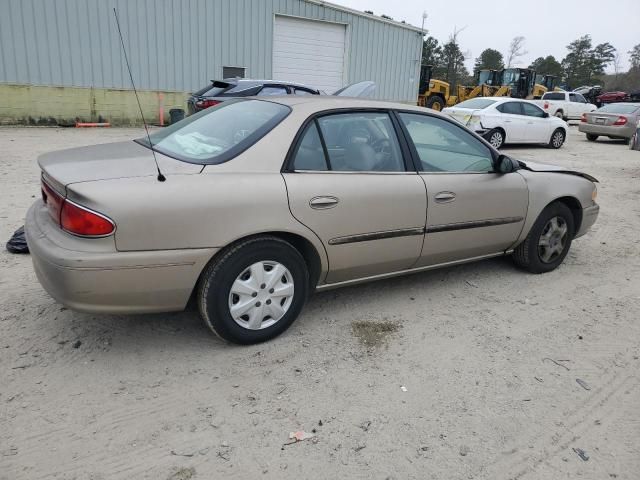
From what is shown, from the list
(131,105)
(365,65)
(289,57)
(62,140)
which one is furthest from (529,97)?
(62,140)

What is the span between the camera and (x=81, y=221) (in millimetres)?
2680

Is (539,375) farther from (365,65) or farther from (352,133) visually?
(365,65)

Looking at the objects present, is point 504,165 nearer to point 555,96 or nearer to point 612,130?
point 612,130

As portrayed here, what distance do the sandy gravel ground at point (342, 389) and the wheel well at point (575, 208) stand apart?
31.9 inches

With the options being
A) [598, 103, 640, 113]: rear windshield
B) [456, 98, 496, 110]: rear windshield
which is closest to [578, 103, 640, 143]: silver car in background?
[598, 103, 640, 113]: rear windshield

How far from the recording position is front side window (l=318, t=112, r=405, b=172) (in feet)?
11.4

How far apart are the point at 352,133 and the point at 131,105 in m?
14.1

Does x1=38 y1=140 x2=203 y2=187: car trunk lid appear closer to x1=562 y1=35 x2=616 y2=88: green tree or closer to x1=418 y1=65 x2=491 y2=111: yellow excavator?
x1=418 y1=65 x2=491 y2=111: yellow excavator

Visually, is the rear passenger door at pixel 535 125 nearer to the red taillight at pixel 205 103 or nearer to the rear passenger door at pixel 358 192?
the red taillight at pixel 205 103

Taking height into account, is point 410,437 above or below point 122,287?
below

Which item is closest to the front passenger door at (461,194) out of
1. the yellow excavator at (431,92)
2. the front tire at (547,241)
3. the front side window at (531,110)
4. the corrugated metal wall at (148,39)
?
the front tire at (547,241)

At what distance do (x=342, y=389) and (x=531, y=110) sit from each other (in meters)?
14.1

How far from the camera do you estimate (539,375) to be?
3154 mm

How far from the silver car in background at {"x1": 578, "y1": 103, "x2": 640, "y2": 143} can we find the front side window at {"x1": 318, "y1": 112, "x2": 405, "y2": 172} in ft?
51.2
